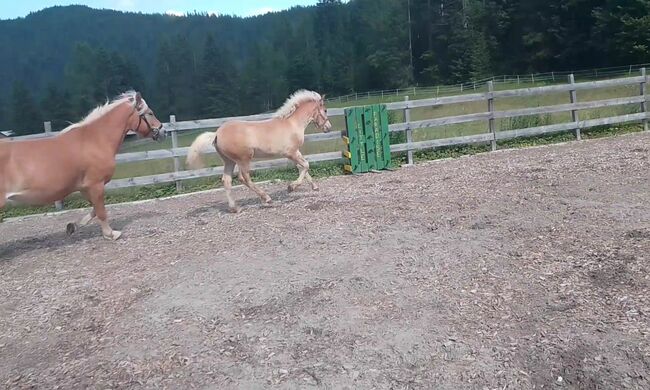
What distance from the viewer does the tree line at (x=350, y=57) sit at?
50531 mm

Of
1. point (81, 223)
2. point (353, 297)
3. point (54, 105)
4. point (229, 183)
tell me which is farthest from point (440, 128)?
point (54, 105)

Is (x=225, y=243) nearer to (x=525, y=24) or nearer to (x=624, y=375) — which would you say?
(x=624, y=375)

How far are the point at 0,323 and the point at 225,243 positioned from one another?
7.97 ft

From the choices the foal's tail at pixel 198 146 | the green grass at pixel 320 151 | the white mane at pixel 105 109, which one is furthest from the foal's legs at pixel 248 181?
the green grass at pixel 320 151

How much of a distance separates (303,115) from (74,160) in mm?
3617

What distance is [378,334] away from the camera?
13.6ft

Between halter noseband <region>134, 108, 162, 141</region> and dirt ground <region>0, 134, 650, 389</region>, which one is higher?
halter noseband <region>134, 108, 162, 141</region>

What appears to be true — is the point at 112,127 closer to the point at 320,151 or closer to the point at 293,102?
the point at 293,102

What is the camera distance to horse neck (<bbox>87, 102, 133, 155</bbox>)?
740 cm

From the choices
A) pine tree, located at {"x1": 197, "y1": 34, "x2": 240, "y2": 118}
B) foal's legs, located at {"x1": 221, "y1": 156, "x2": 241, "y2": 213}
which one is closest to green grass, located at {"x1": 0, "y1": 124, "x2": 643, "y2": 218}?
foal's legs, located at {"x1": 221, "y1": 156, "x2": 241, "y2": 213}

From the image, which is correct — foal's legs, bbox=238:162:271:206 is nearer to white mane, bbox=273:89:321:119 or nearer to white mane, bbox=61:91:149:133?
white mane, bbox=273:89:321:119

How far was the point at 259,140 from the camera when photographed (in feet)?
28.6

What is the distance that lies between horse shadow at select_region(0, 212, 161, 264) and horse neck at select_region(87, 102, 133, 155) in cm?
125

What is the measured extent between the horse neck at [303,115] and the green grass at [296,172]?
1731 mm
